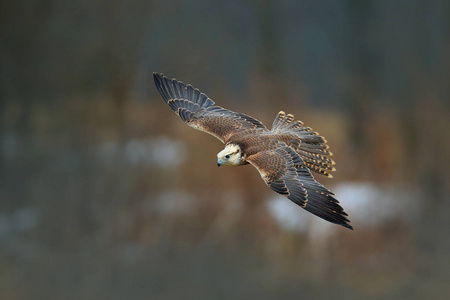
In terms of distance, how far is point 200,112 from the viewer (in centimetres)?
508

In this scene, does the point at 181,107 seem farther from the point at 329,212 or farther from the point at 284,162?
the point at 329,212

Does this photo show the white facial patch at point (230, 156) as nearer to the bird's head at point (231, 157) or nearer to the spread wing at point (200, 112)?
the bird's head at point (231, 157)

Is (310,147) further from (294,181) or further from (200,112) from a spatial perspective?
(200,112)

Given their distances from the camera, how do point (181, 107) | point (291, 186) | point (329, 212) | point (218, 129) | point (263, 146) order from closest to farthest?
point (329, 212) < point (291, 186) < point (263, 146) < point (218, 129) < point (181, 107)

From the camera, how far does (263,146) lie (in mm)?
4391

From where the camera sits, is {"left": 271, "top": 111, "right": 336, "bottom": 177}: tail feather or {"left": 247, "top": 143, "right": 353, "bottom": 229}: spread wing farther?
{"left": 271, "top": 111, "right": 336, "bottom": 177}: tail feather

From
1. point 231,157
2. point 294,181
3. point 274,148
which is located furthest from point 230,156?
point 294,181

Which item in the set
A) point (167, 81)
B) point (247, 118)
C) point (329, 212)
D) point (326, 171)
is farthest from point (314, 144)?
point (167, 81)

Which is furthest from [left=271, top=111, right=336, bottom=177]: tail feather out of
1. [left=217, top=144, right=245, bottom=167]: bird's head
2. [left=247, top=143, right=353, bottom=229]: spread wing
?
[left=217, top=144, right=245, bottom=167]: bird's head

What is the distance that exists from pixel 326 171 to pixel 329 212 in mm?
723

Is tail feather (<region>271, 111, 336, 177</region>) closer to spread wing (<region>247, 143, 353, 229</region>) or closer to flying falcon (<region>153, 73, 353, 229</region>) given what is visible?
flying falcon (<region>153, 73, 353, 229</region>)

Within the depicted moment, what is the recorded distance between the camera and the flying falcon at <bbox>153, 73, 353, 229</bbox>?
3.95 m

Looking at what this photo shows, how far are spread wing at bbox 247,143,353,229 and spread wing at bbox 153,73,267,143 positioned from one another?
481mm

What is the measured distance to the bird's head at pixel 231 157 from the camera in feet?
13.6
